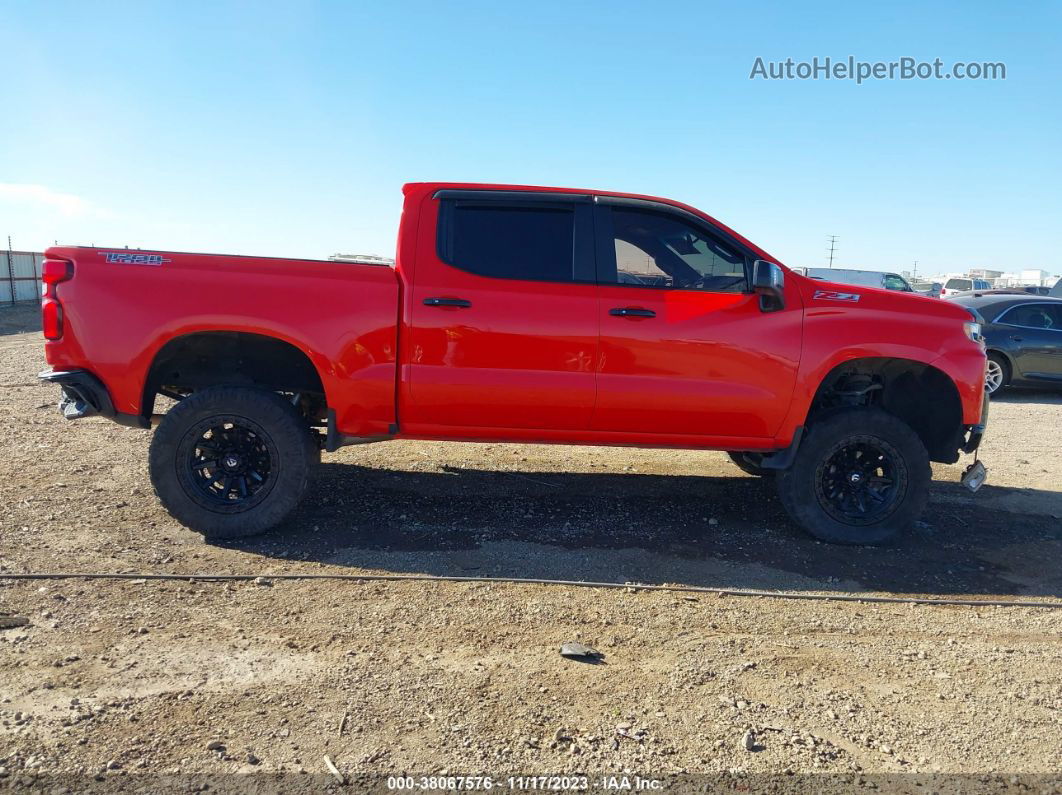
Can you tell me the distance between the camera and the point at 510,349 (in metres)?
4.79

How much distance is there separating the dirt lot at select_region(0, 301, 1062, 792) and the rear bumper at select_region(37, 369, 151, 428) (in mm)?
738

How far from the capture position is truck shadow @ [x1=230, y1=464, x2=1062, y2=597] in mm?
4512

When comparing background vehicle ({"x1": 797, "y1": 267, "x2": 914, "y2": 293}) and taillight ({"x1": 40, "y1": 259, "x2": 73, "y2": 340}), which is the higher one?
background vehicle ({"x1": 797, "y1": 267, "x2": 914, "y2": 293})

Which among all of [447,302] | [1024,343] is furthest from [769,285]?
[1024,343]

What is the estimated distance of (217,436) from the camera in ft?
15.9

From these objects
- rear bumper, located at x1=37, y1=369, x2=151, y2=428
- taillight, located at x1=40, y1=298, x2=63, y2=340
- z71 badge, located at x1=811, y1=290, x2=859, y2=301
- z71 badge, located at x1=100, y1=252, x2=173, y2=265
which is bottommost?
rear bumper, located at x1=37, y1=369, x2=151, y2=428

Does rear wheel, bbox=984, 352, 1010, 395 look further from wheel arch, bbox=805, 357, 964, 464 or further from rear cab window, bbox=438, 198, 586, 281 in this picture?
rear cab window, bbox=438, 198, 586, 281

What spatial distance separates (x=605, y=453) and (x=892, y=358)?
3023 millimetres

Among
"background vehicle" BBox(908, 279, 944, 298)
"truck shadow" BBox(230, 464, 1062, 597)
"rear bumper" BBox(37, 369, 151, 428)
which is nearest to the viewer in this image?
"truck shadow" BBox(230, 464, 1062, 597)

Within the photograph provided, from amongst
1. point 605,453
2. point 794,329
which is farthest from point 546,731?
point 605,453

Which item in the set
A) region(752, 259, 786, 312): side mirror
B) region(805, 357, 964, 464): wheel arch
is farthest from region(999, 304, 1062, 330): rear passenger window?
region(752, 259, 786, 312): side mirror

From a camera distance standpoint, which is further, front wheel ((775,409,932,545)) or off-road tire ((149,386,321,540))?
front wheel ((775,409,932,545))

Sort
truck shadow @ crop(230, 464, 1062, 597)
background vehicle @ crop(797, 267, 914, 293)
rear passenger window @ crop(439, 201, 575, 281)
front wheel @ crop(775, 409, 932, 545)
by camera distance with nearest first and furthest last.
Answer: truck shadow @ crop(230, 464, 1062, 597), rear passenger window @ crop(439, 201, 575, 281), front wheel @ crop(775, 409, 932, 545), background vehicle @ crop(797, 267, 914, 293)

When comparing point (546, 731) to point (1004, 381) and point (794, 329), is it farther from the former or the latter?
point (1004, 381)
